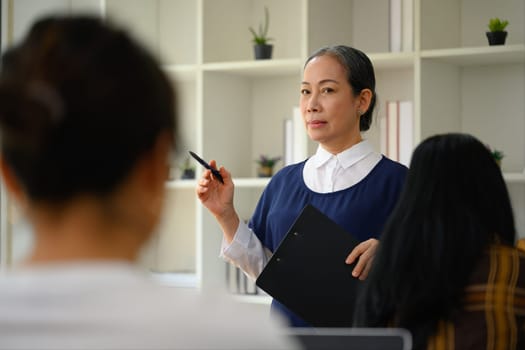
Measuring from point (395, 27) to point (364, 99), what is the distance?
3.39 feet

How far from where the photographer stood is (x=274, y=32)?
12.9 ft

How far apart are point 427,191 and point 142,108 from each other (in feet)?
3.11

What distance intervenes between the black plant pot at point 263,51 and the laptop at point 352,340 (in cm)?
267

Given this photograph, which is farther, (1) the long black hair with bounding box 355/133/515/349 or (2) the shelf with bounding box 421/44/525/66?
(2) the shelf with bounding box 421/44/525/66

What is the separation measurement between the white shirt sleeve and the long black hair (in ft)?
2.82

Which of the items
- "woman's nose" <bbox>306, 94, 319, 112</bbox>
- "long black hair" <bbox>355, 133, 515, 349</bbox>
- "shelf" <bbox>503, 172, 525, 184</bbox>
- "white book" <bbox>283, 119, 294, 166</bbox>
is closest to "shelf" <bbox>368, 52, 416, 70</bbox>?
"white book" <bbox>283, 119, 294, 166</bbox>

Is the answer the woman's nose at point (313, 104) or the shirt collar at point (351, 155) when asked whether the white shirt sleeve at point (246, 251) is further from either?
the woman's nose at point (313, 104)

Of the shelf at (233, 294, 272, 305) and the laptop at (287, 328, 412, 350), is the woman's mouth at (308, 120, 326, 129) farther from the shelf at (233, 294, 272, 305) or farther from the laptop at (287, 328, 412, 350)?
the laptop at (287, 328, 412, 350)

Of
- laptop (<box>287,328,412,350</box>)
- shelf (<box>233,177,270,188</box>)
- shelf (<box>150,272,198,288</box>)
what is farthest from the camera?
shelf (<box>150,272,198,288</box>)

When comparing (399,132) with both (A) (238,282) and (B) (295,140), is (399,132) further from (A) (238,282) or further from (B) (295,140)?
(A) (238,282)

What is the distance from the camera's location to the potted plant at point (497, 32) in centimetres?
329

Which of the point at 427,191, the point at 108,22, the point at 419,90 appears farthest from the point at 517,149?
the point at 108,22

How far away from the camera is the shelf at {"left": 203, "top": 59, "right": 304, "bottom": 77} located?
141 inches

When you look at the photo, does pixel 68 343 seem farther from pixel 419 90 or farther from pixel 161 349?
pixel 419 90
